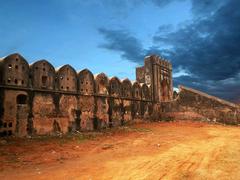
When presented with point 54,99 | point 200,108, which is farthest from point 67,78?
point 200,108

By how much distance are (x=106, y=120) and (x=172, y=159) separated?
30.1ft

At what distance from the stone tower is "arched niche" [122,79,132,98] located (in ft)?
11.7

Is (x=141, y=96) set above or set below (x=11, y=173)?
above

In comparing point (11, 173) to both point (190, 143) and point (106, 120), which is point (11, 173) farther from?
point (106, 120)

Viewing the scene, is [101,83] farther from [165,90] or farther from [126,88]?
[165,90]

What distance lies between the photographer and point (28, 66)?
12.6m

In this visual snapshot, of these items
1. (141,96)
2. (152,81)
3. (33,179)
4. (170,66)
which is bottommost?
(33,179)

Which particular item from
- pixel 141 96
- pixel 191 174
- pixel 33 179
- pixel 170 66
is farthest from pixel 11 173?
pixel 170 66

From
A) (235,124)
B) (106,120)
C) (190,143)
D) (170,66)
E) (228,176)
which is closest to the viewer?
(228,176)

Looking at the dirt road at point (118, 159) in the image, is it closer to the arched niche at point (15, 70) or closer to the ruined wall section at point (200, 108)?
the arched niche at point (15, 70)

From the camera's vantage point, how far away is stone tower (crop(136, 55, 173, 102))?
75.0 feet

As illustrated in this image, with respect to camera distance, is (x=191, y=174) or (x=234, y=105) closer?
(x=191, y=174)

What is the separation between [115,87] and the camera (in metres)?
18.1

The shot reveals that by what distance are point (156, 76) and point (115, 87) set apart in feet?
20.5
